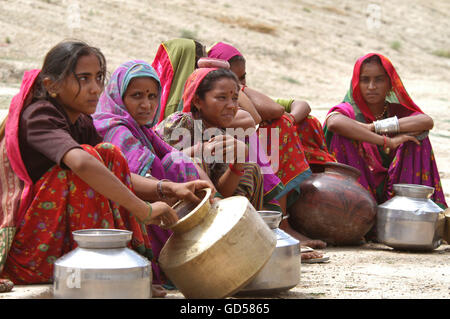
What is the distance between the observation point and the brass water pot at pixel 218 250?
10.3 ft

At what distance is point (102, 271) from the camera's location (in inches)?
114

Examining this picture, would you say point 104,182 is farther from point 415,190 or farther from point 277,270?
point 415,190

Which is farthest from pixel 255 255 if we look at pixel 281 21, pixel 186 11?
pixel 281 21

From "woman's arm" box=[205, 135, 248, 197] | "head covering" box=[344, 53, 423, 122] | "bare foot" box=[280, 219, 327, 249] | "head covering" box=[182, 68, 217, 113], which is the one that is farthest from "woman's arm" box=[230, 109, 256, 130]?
"head covering" box=[344, 53, 423, 122]

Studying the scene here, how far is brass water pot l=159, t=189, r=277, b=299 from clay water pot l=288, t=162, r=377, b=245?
2293 mm

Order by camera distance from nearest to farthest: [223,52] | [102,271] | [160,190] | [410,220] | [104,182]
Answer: [102,271]
[104,182]
[160,190]
[410,220]
[223,52]

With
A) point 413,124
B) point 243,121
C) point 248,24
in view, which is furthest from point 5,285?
point 248,24

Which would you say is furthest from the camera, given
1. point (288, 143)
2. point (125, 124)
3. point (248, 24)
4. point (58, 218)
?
point (248, 24)

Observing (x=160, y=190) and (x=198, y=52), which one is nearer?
(x=160, y=190)

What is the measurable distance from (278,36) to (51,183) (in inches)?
919

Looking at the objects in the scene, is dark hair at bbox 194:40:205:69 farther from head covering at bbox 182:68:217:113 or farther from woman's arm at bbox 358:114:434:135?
woman's arm at bbox 358:114:434:135

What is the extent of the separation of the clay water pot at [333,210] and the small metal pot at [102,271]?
274 cm

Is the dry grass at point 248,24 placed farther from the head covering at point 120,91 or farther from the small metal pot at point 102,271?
the small metal pot at point 102,271

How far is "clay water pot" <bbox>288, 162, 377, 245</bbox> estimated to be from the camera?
5.57 meters
